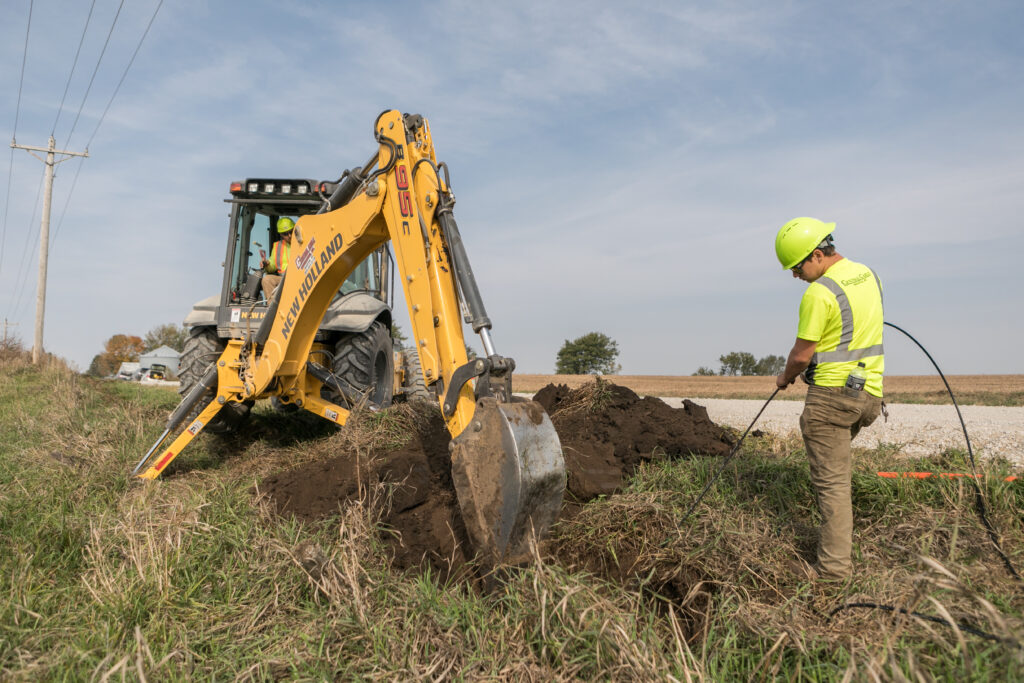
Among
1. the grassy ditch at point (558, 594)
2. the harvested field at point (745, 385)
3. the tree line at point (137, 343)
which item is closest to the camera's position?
the grassy ditch at point (558, 594)

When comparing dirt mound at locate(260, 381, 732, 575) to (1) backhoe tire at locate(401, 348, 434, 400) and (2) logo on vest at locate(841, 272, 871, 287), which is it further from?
(1) backhoe tire at locate(401, 348, 434, 400)

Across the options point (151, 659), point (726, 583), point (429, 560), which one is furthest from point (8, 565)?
point (726, 583)

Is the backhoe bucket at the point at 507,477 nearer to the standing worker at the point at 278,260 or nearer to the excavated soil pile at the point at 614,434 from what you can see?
the excavated soil pile at the point at 614,434

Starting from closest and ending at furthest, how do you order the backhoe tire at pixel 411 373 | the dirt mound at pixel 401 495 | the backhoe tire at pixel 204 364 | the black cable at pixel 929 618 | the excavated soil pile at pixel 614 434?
the black cable at pixel 929 618
the dirt mound at pixel 401 495
the excavated soil pile at pixel 614 434
the backhoe tire at pixel 204 364
the backhoe tire at pixel 411 373

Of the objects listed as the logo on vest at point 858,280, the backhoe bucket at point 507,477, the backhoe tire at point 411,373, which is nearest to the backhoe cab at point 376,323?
the backhoe bucket at point 507,477

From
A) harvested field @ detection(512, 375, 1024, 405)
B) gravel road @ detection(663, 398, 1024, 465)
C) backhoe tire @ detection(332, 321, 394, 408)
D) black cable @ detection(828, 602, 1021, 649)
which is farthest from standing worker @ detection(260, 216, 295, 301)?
harvested field @ detection(512, 375, 1024, 405)

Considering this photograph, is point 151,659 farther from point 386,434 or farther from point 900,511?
point 900,511

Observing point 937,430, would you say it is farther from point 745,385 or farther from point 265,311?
point 745,385

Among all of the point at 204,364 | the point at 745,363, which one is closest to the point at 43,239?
the point at 204,364

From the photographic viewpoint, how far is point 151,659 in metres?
2.54

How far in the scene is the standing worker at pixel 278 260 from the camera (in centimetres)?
710

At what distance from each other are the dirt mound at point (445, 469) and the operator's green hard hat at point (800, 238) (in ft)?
5.93

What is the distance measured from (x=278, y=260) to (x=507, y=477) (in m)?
4.81

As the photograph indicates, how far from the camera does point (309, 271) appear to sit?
547 centimetres
